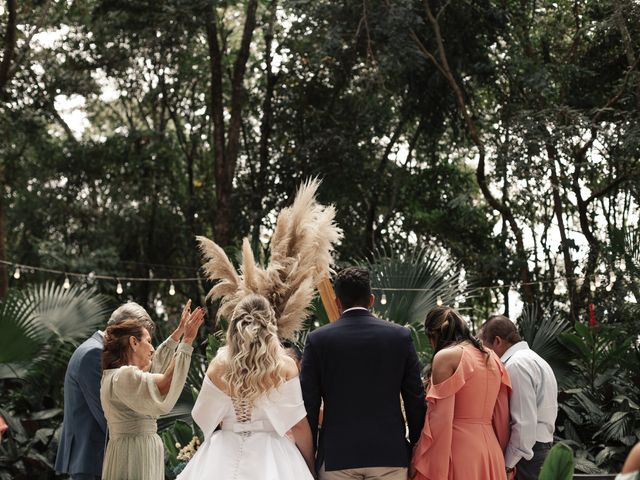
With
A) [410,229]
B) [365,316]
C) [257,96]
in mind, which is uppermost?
[257,96]

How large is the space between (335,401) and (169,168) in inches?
664

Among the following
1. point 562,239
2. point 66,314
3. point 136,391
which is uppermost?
point 562,239

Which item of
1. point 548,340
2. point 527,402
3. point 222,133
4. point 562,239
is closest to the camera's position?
point 527,402

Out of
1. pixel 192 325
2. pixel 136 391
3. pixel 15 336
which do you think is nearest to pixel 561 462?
pixel 192 325

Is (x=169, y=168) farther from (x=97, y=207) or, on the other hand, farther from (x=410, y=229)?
(x=410, y=229)

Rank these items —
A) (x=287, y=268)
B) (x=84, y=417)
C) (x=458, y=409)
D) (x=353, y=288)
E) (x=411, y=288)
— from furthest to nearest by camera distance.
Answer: (x=411, y=288), (x=287, y=268), (x=84, y=417), (x=458, y=409), (x=353, y=288)

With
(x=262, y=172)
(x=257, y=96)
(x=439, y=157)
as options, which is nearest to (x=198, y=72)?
(x=257, y=96)

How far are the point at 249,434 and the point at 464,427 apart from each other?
120 centimetres

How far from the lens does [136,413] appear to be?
5.34m

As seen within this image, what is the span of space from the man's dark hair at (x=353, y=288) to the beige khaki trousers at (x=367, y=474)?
0.84 m

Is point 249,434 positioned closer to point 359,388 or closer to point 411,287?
point 359,388

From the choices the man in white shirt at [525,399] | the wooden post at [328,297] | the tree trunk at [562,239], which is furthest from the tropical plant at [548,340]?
the man in white shirt at [525,399]

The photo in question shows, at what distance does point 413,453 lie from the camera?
5.25m

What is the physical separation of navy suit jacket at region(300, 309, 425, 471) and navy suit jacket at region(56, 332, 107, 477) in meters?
1.37
